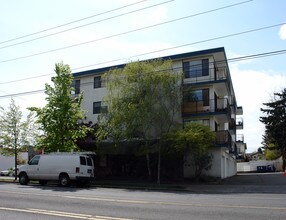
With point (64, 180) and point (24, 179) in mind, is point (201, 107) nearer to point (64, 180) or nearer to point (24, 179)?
point (64, 180)

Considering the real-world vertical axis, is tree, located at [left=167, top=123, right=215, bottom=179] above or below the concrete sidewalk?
above

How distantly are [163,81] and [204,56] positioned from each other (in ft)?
19.4

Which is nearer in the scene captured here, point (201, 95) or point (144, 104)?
point (144, 104)

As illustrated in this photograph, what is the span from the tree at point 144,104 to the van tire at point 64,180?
18.0 ft

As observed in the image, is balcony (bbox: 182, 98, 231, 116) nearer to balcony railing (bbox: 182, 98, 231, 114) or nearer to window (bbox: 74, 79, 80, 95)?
balcony railing (bbox: 182, 98, 231, 114)

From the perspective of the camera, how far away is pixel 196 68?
32.8 m

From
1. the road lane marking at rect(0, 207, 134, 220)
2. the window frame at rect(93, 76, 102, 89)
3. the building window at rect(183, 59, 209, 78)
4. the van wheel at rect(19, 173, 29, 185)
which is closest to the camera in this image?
the road lane marking at rect(0, 207, 134, 220)

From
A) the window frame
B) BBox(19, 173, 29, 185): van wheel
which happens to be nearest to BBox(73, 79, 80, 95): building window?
the window frame

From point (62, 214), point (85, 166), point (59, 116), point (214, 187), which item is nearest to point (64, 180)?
Result: point (85, 166)

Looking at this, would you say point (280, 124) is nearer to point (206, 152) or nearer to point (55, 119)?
point (206, 152)

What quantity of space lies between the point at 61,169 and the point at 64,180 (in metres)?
0.76

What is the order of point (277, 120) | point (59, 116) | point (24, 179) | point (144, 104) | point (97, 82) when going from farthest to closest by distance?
point (277, 120), point (97, 82), point (59, 116), point (144, 104), point (24, 179)

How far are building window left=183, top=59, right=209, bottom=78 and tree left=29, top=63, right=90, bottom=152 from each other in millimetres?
10084

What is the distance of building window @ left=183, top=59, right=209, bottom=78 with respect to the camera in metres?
32.5
